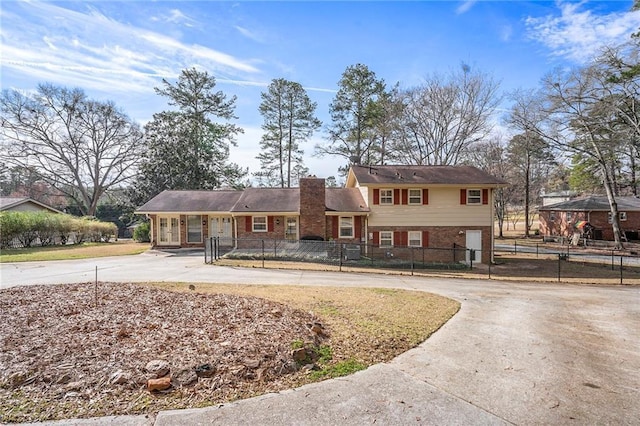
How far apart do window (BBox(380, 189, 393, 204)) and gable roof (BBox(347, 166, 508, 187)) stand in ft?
1.92

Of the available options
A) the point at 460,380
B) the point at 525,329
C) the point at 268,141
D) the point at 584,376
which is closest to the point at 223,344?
the point at 460,380

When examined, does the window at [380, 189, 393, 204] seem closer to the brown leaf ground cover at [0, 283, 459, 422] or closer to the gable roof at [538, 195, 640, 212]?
the brown leaf ground cover at [0, 283, 459, 422]

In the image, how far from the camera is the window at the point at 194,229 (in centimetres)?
2505

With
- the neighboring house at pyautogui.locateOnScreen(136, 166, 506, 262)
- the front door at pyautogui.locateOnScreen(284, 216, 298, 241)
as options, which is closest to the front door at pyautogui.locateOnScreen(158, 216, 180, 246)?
the neighboring house at pyautogui.locateOnScreen(136, 166, 506, 262)

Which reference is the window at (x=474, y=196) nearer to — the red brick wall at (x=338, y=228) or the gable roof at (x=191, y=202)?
the red brick wall at (x=338, y=228)

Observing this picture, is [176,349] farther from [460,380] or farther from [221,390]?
[460,380]

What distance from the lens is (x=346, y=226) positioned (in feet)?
73.5

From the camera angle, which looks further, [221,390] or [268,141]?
[268,141]

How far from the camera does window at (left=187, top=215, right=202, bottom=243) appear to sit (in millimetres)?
25053

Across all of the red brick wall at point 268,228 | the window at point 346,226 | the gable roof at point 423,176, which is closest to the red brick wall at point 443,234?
the window at point 346,226

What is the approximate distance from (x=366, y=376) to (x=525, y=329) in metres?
4.33

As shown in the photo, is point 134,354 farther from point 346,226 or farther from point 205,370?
point 346,226

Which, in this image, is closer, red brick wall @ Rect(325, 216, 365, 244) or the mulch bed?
the mulch bed

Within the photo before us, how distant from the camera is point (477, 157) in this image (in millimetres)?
38812
